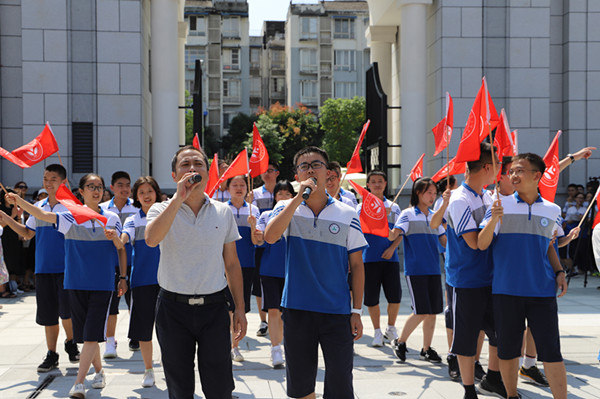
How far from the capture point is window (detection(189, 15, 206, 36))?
6925cm

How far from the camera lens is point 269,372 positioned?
22.7 feet

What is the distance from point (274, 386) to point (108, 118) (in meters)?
9.64

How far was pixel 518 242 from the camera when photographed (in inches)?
202

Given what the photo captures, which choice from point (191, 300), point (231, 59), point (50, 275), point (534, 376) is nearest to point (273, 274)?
point (50, 275)

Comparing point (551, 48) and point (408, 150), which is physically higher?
point (551, 48)

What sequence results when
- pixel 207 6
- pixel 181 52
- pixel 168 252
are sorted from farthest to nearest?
pixel 207 6 < pixel 181 52 < pixel 168 252

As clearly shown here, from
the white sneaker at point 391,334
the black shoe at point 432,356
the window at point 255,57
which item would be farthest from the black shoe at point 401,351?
the window at point 255,57

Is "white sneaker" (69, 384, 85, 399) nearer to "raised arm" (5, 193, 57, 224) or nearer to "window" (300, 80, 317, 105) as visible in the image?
"raised arm" (5, 193, 57, 224)

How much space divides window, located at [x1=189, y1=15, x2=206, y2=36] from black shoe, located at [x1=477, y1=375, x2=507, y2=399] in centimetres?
6681

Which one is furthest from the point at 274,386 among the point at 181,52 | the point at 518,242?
the point at 181,52

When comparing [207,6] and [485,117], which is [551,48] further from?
[207,6]

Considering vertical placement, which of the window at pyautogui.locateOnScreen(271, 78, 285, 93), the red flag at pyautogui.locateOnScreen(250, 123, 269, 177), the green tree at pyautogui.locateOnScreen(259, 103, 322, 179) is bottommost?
the red flag at pyautogui.locateOnScreen(250, 123, 269, 177)

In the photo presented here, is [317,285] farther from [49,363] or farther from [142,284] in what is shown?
[49,363]

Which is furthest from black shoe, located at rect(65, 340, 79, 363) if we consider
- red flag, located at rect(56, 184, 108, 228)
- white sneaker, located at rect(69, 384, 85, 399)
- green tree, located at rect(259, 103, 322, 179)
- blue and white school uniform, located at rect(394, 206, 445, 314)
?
green tree, located at rect(259, 103, 322, 179)
